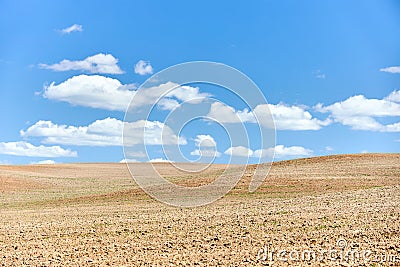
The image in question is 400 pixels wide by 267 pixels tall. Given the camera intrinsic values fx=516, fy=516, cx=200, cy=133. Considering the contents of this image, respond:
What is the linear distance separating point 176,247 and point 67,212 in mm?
14460

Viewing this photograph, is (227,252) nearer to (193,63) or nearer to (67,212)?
(193,63)

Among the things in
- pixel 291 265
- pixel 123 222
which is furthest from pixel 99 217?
pixel 291 265

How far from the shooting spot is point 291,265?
12.5 metres

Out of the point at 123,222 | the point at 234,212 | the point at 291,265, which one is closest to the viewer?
the point at 291,265

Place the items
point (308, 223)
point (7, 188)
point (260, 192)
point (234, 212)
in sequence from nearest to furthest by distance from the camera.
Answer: point (308, 223) → point (234, 212) → point (260, 192) → point (7, 188)

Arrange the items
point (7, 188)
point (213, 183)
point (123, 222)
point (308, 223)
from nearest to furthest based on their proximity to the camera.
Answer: point (308, 223) < point (123, 222) < point (213, 183) < point (7, 188)

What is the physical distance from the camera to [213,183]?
1613 inches

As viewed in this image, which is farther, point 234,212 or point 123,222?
point 234,212

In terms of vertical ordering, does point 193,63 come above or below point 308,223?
above

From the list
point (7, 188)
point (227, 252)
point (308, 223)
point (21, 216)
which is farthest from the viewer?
point (7, 188)

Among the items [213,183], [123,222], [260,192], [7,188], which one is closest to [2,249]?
[123,222]

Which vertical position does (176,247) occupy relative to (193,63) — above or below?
below

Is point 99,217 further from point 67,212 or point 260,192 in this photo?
point 260,192

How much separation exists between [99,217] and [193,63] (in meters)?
8.52
